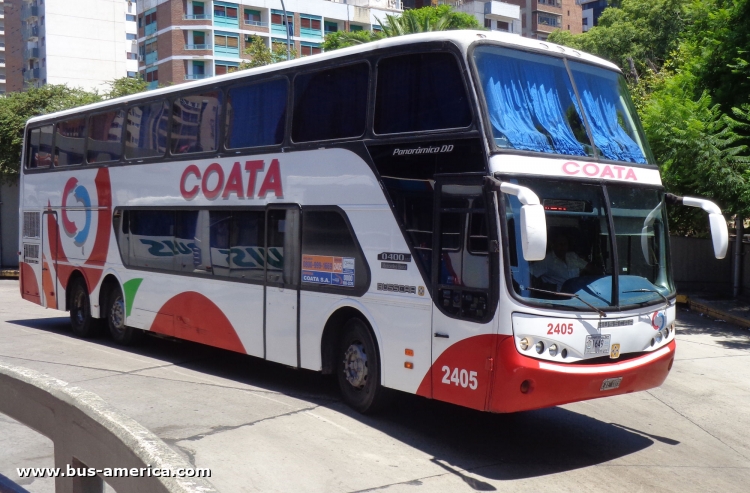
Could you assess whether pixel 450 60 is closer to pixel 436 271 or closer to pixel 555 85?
pixel 555 85

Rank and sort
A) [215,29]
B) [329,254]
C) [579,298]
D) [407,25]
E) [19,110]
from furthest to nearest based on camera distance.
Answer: [215,29] < [407,25] < [19,110] < [329,254] < [579,298]

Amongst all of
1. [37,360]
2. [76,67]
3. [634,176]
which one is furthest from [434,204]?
[76,67]

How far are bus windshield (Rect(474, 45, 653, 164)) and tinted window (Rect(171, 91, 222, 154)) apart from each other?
4814 millimetres

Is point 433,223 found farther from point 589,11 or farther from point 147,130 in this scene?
point 589,11

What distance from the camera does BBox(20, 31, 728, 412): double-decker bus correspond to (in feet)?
23.9

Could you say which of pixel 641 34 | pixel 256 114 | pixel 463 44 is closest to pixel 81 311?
pixel 256 114

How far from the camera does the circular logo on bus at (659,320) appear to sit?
7.96 m

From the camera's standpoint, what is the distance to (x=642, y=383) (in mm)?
7879

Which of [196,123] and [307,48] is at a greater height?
[307,48]

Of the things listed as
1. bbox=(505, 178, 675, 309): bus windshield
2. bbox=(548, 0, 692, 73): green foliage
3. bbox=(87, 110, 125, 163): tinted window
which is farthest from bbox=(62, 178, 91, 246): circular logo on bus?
bbox=(548, 0, 692, 73): green foliage

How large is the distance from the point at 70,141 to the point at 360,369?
887cm

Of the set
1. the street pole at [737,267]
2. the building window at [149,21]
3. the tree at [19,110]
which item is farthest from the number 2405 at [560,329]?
the building window at [149,21]

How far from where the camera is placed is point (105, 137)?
14.2 m

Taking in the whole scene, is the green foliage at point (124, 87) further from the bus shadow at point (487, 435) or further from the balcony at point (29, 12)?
the balcony at point (29, 12)
